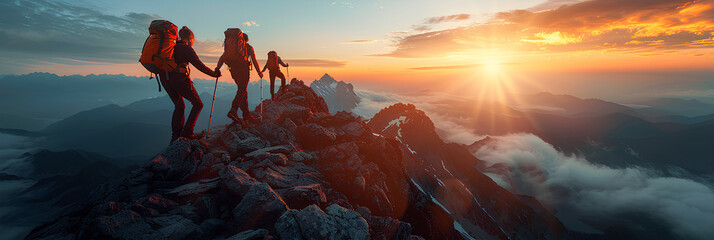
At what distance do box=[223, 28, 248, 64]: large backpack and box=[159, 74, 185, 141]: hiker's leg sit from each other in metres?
3.45

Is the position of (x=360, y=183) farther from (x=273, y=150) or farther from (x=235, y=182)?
(x=235, y=182)

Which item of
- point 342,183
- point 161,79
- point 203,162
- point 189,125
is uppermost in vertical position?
point 161,79

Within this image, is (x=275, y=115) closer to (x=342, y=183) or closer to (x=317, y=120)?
(x=317, y=120)

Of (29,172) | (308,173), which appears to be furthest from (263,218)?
(29,172)

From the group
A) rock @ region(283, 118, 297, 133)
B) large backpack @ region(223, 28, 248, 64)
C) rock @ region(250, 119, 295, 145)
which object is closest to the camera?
large backpack @ region(223, 28, 248, 64)

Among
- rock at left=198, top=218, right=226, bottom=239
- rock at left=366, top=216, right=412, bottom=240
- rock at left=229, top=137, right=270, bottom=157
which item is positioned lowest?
rock at left=366, top=216, right=412, bottom=240

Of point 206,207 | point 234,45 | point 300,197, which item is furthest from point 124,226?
point 234,45

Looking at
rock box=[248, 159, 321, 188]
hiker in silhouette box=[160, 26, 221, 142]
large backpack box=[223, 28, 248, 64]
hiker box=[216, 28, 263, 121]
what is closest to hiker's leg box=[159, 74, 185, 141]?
hiker in silhouette box=[160, 26, 221, 142]

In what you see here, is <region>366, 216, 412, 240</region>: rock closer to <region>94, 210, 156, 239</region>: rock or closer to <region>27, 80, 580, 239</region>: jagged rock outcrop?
<region>27, 80, 580, 239</region>: jagged rock outcrop

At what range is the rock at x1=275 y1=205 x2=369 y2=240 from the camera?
6.44m

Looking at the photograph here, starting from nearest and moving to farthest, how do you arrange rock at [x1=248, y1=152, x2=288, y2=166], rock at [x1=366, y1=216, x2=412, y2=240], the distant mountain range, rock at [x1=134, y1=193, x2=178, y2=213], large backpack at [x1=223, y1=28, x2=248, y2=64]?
rock at [x1=134, y1=193, x2=178, y2=213], rock at [x1=366, y1=216, x2=412, y2=240], rock at [x1=248, y1=152, x2=288, y2=166], large backpack at [x1=223, y1=28, x2=248, y2=64], the distant mountain range

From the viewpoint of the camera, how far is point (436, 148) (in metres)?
153

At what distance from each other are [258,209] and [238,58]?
8751 mm

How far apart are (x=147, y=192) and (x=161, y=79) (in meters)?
4.38
